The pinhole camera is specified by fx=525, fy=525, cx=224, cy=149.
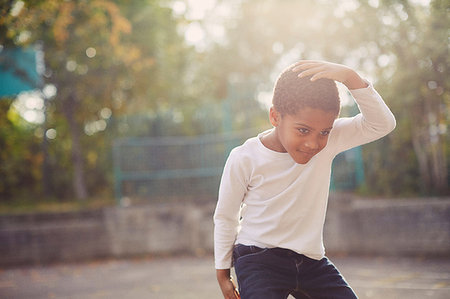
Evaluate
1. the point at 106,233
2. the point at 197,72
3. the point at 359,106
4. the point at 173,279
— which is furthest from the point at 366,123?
the point at 197,72

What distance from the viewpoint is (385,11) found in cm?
735

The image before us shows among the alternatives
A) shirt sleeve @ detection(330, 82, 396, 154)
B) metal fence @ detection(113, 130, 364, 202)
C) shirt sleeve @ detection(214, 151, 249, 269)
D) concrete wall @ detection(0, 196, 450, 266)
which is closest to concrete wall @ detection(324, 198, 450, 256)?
concrete wall @ detection(0, 196, 450, 266)

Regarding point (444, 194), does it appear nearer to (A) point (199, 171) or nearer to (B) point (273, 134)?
(A) point (199, 171)

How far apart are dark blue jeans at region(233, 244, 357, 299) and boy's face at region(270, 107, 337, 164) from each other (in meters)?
0.47

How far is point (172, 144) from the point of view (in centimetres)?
955

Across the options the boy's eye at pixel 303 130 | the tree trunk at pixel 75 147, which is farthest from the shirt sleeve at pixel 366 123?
the tree trunk at pixel 75 147

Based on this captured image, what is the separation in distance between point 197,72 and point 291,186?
12.4 m

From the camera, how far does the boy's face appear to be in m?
2.35

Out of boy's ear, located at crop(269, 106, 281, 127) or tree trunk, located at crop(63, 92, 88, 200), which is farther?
tree trunk, located at crop(63, 92, 88, 200)

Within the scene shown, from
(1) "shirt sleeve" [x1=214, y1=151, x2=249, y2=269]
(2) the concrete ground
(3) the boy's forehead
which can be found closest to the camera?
(3) the boy's forehead

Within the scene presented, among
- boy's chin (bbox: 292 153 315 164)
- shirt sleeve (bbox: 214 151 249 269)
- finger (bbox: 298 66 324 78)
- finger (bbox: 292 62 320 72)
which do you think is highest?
finger (bbox: 292 62 320 72)

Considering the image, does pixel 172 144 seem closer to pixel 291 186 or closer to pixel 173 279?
pixel 173 279

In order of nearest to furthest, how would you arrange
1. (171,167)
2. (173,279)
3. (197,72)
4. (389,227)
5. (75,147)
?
(173,279), (389,227), (171,167), (75,147), (197,72)

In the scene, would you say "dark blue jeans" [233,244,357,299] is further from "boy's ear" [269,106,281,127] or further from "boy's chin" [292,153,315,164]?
"boy's ear" [269,106,281,127]
